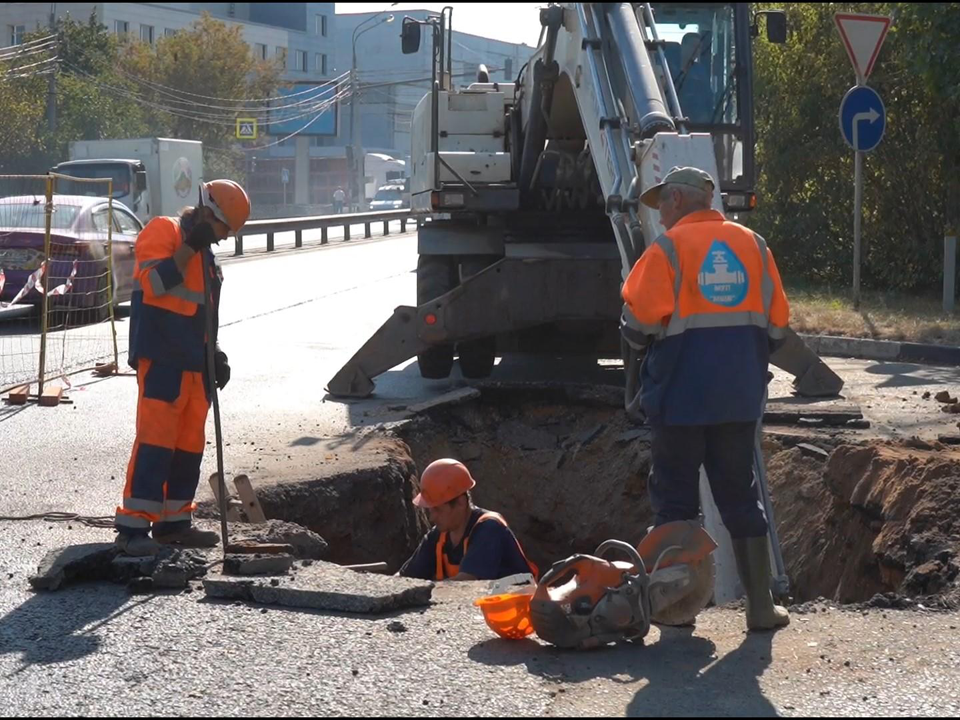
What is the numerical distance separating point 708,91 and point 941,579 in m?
6.72

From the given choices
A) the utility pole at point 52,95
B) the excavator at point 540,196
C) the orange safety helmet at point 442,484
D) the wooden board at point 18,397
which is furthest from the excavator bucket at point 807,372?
the utility pole at point 52,95

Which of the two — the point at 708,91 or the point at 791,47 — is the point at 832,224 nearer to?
the point at 791,47

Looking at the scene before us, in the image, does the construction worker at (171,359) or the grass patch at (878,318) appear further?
the grass patch at (878,318)

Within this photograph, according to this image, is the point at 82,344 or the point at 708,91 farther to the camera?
the point at 82,344

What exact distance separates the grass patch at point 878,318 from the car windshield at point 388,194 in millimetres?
45834

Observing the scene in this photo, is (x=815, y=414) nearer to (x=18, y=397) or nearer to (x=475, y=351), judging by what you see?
(x=475, y=351)

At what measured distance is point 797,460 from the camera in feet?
30.0

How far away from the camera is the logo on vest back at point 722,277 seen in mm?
5375

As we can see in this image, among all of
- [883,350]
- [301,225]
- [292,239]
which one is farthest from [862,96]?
[292,239]

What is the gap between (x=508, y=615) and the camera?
17.4ft

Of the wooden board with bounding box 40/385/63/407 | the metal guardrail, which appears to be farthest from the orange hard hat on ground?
the metal guardrail

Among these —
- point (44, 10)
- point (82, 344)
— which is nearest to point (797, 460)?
point (82, 344)

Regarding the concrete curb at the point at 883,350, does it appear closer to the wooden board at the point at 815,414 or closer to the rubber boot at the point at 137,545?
the wooden board at the point at 815,414

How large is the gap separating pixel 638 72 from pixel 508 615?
4.53 meters
